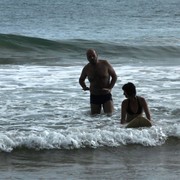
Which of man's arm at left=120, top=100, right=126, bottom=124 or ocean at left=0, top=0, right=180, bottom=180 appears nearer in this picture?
ocean at left=0, top=0, right=180, bottom=180

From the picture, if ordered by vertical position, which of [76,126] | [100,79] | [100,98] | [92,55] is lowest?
[76,126]

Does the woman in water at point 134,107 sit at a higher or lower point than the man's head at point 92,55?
lower

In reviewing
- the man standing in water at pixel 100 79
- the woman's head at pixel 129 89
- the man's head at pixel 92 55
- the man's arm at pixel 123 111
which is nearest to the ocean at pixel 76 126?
the man's arm at pixel 123 111

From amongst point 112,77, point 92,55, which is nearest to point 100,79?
point 112,77

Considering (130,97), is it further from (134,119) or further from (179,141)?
(179,141)

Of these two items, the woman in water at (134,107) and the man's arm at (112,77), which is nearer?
the woman in water at (134,107)

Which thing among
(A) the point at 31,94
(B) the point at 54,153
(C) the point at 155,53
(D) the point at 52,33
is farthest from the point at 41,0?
(B) the point at 54,153

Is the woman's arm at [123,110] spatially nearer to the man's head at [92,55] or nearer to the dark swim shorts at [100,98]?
the dark swim shorts at [100,98]

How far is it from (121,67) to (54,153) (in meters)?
11.1

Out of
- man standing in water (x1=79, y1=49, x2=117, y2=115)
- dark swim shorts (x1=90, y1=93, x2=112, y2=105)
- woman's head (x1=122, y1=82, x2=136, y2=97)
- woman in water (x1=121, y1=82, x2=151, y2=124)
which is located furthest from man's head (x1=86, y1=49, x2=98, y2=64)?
woman's head (x1=122, y1=82, x2=136, y2=97)

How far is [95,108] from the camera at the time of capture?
11.3 metres

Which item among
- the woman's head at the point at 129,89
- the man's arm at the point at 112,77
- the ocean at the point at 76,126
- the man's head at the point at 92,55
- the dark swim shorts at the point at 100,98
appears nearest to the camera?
the ocean at the point at 76,126

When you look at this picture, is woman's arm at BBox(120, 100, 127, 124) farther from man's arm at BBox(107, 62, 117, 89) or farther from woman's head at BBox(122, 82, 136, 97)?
man's arm at BBox(107, 62, 117, 89)

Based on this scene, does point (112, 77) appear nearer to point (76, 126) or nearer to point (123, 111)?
point (76, 126)
